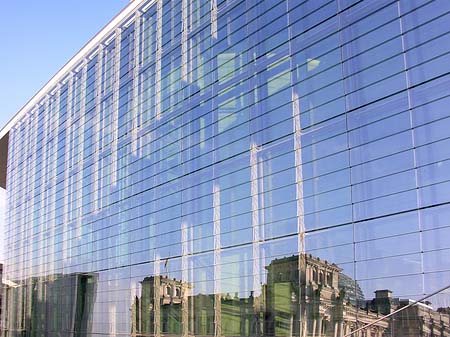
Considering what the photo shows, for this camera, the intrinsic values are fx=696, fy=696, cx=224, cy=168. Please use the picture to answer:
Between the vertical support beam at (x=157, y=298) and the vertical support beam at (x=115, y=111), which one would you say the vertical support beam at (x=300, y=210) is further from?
the vertical support beam at (x=115, y=111)

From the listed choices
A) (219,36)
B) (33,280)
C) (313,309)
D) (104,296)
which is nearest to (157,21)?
(219,36)

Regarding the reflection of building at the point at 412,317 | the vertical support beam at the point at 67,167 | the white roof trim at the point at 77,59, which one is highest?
the white roof trim at the point at 77,59

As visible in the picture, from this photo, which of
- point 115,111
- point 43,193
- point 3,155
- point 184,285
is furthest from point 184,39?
point 3,155

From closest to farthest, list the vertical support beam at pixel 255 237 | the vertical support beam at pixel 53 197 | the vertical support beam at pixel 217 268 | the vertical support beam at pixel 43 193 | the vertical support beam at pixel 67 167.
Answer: the vertical support beam at pixel 255 237
the vertical support beam at pixel 217 268
the vertical support beam at pixel 67 167
the vertical support beam at pixel 53 197
the vertical support beam at pixel 43 193

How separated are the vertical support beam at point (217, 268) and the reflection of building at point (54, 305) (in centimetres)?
1100

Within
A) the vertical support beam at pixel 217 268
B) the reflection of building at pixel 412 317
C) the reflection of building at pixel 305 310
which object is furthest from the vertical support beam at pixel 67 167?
the reflection of building at pixel 412 317

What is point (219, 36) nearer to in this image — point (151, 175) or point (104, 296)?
point (151, 175)

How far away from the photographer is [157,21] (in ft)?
94.0

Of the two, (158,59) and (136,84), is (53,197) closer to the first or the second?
(136,84)

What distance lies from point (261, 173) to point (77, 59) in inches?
720

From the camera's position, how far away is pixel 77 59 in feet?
119

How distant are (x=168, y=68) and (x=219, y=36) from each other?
12.7 ft

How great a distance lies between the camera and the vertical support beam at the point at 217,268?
74.0 feet

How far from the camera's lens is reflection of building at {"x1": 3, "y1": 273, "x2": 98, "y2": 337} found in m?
33.1
